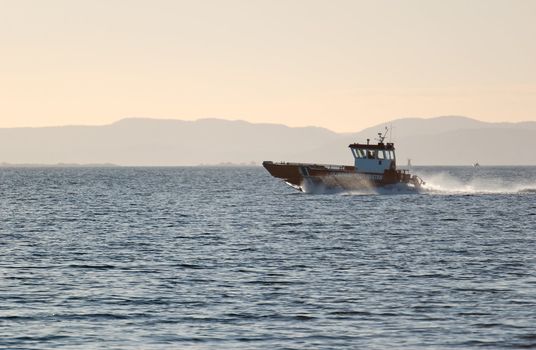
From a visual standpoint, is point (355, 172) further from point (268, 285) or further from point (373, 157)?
point (268, 285)

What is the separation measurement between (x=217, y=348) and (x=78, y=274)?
1562 cm

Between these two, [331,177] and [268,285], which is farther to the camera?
[331,177]

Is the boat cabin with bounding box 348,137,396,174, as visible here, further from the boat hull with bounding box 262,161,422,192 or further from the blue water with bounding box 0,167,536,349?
the blue water with bounding box 0,167,536,349

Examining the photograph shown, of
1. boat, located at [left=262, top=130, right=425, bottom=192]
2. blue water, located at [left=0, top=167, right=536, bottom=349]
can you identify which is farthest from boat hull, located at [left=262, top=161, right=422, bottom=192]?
blue water, located at [left=0, top=167, right=536, bottom=349]

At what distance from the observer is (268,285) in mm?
35625

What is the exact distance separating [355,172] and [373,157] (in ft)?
12.2

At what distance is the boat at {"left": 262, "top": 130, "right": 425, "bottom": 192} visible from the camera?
104 metres

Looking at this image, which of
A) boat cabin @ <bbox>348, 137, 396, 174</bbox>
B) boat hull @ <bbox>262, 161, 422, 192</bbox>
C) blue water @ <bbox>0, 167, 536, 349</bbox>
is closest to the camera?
blue water @ <bbox>0, 167, 536, 349</bbox>

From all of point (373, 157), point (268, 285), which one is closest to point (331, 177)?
point (373, 157)

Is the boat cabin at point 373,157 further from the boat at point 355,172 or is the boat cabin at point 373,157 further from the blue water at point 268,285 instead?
the blue water at point 268,285

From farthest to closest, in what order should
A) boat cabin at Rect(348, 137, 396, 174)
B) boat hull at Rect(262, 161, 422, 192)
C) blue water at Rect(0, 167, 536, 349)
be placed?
boat hull at Rect(262, 161, 422, 192) → boat cabin at Rect(348, 137, 396, 174) → blue water at Rect(0, 167, 536, 349)

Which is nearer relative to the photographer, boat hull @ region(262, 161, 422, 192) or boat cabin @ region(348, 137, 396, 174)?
boat cabin @ region(348, 137, 396, 174)

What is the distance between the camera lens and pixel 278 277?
124 feet

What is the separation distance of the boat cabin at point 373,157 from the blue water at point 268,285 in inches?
1261
